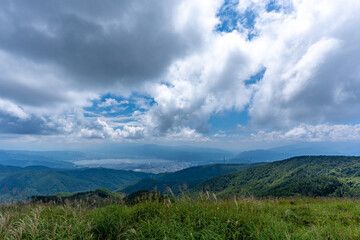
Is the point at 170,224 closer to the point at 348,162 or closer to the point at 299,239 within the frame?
the point at 299,239

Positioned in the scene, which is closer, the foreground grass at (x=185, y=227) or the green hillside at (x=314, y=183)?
the foreground grass at (x=185, y=227)

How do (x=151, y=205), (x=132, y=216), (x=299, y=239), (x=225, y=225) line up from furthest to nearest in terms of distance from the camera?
(x=151, y=205)
(x=132, y=216)
(x=225, y=225)
(x=299, y=239)

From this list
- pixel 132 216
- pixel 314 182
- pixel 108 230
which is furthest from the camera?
pixel 314 182

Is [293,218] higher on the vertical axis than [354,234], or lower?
lower

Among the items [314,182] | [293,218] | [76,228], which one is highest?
[76,228]

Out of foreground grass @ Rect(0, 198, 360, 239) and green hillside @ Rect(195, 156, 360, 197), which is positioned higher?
foreground grass @ Rect(0, 198, 360, 239)

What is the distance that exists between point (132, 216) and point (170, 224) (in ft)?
7.10

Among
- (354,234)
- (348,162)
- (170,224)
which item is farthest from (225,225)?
(348,162)

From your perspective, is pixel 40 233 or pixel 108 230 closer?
pixel 40 233

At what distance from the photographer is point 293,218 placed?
5844 mm

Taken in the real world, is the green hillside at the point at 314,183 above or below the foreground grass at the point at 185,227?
below

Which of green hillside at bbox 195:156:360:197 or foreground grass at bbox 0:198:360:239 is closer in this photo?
foreground grass at bbox 0:198:360:239

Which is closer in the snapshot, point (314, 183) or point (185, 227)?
point (185, 227)

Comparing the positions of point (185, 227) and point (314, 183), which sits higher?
point (185, 227)
